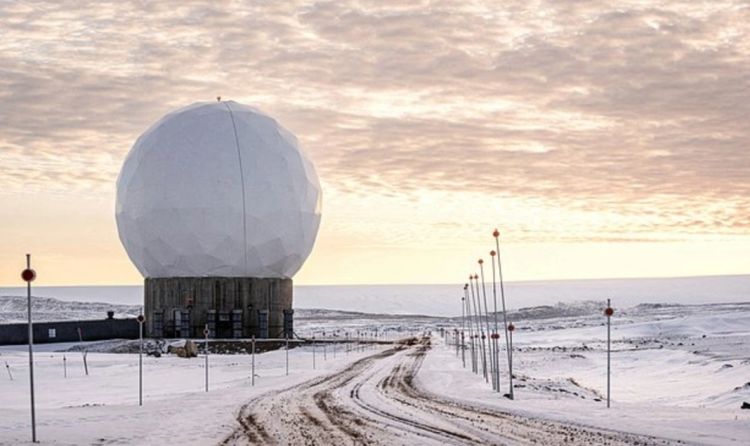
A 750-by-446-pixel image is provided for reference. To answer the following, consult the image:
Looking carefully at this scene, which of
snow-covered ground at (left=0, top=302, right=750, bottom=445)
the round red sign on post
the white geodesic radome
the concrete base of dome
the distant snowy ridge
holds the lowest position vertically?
the distant snowy ridge

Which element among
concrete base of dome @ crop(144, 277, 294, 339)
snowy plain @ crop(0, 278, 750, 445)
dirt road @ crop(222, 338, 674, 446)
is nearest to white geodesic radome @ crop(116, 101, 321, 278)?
concrete base of dome @ crop(144, 277, 294, 339)

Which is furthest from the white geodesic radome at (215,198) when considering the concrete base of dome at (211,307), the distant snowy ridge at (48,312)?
the distant snowy ridge at (48,312)

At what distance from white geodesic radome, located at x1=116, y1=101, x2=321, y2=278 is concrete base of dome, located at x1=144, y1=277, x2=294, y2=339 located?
0.69 meters

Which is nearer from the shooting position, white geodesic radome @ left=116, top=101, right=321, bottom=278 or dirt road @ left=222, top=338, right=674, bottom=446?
dirt road @ left=222, top=338, right=674, bottom=446

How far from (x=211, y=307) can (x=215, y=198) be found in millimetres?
7284

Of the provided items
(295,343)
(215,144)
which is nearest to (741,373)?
(295,343)

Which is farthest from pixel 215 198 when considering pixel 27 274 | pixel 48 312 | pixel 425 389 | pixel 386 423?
pixel 48 312

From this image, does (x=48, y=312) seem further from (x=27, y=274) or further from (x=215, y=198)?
(x=27, y=274)

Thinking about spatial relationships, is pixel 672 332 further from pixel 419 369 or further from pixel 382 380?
pixel 382 380

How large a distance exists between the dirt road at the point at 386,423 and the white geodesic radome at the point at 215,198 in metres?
33.0

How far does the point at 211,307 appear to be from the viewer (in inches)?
2660

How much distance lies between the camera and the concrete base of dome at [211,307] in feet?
221

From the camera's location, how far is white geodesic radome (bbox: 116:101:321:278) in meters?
66.9

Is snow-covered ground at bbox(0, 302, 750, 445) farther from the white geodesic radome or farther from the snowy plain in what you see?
the white geodesic radome
